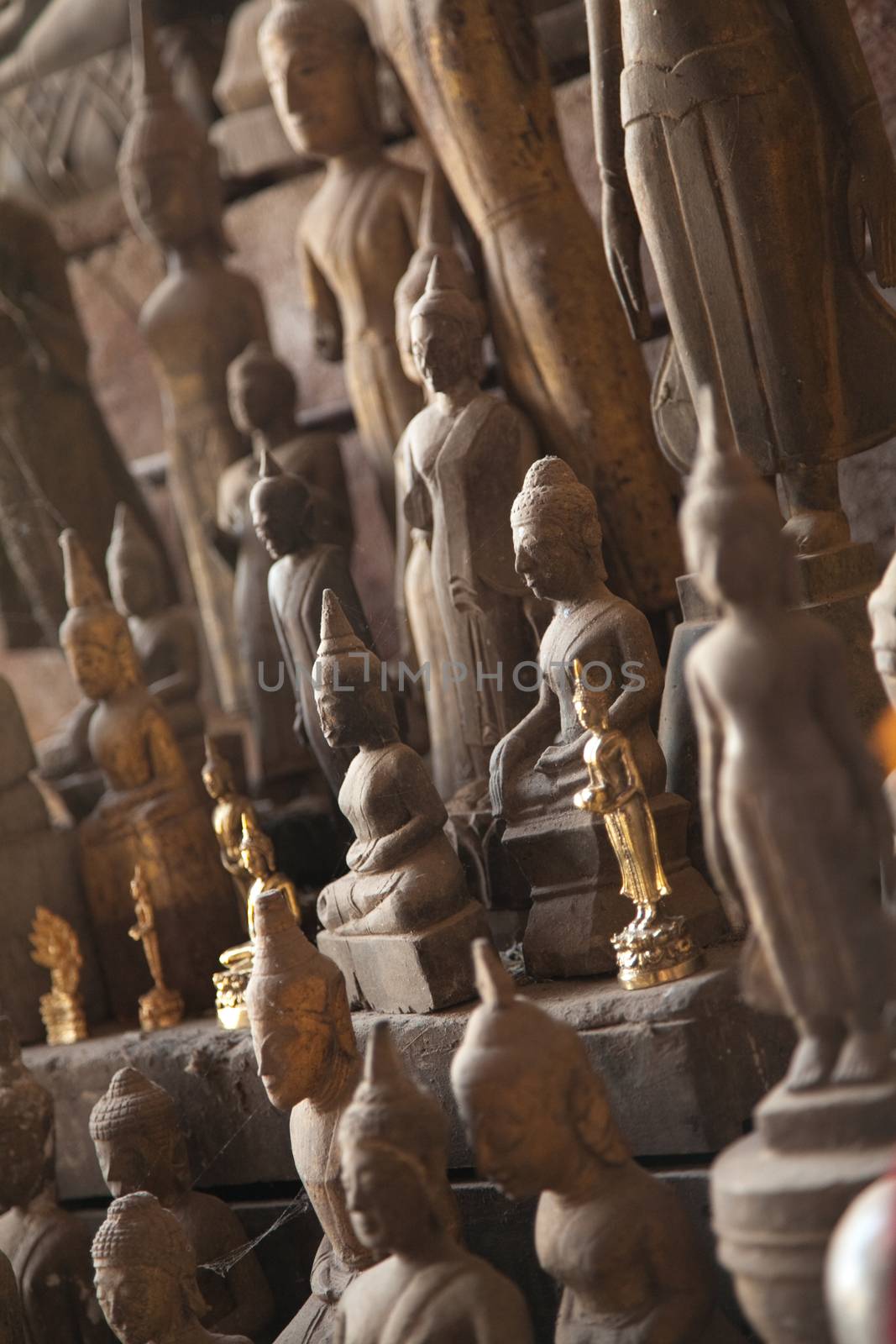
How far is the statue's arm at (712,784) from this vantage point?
6.86ft

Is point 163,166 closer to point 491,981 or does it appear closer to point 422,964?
point 422,964

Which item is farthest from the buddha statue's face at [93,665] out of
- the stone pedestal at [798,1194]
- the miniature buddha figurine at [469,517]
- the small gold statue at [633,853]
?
the stone pedestal at [798,1194]

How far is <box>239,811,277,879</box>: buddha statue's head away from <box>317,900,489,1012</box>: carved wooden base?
0.42 m

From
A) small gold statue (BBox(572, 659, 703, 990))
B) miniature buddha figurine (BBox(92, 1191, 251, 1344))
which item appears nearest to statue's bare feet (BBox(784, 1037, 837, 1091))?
small gold statue (BBox(572, 659, 703, 990))

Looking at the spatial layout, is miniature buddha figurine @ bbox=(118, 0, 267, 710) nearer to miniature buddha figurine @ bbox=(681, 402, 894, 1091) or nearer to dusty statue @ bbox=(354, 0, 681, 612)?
dusty statue @ bbox=(354, 0, 681, 612)

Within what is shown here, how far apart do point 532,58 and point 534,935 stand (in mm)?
2447

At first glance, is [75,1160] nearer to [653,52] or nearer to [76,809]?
[76,809]

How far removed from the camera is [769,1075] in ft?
9.14

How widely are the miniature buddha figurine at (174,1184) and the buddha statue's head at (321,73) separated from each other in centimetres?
292

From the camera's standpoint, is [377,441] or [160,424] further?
[160,424]

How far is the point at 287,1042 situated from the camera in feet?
9.06

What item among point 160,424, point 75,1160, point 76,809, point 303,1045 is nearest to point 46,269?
point 160,424

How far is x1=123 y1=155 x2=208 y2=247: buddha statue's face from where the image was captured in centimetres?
543

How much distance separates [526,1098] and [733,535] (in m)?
0.85
